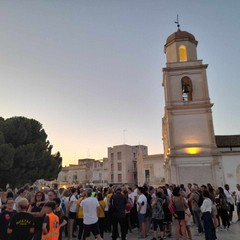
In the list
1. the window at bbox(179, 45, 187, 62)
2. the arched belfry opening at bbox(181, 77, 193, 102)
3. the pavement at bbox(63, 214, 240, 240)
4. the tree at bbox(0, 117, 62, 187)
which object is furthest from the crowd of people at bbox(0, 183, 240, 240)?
the tree at bbox(0, 117, 62, 187)

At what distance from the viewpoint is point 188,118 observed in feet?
71.6

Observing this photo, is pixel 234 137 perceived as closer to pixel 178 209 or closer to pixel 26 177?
pixel 178 209

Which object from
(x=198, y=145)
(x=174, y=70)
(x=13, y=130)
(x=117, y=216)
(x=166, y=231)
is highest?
(x=174, y=70)

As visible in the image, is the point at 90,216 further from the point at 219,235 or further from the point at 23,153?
the point at 23,153

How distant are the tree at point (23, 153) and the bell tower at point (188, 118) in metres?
15.9

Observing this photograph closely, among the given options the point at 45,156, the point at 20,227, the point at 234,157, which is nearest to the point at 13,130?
the point at 45,156

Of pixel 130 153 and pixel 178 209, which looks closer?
pixel 178 209

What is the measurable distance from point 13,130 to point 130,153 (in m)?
39.2

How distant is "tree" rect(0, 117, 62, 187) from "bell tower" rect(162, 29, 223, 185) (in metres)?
15.9

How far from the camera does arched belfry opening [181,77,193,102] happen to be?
22.7 meters

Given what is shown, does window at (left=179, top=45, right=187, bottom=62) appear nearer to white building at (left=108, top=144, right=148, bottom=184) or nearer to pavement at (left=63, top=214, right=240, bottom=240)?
pavement at (left=63, top=214, right=240, bottom=240)

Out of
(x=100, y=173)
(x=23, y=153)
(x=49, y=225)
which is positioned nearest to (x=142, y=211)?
(x=49, y=225)

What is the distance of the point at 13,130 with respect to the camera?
1152 inches

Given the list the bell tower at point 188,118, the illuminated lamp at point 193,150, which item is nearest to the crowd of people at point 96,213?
the bell tower at point 188,118
